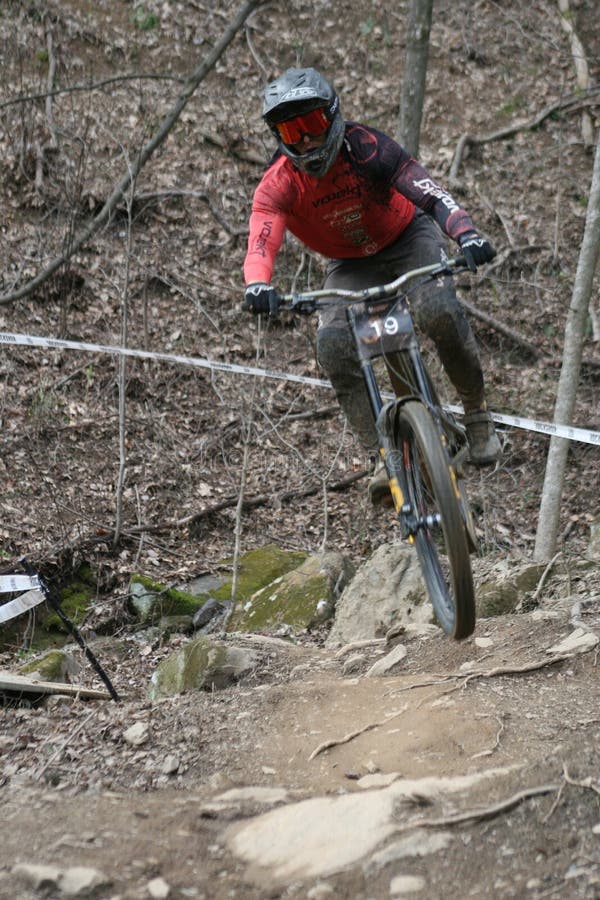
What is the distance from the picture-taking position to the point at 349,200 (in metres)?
4.89

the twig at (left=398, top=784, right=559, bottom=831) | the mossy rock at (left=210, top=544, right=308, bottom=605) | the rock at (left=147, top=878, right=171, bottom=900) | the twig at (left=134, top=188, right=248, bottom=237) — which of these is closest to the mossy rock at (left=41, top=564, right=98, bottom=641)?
the mossy rock at (left=210, top=544, right=308, bottom=605)

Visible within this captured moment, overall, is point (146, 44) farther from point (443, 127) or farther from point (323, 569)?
point (323, 569)

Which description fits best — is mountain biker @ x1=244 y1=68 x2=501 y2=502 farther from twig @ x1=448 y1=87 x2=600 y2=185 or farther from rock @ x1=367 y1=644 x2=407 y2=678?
twig @ x1=448 y1=87 x2=600 y2=185

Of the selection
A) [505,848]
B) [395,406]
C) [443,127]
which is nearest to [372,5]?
[443,127]

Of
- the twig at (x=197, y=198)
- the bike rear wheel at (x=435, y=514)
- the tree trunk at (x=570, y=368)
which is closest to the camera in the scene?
the bike rear wheel at (x=435, y=514)

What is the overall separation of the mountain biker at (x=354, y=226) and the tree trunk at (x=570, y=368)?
2.26 metres

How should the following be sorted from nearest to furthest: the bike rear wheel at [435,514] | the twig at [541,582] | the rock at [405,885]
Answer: the rock at [405,885]
the bike rear wheel at [435,514]
the twig at [541,582]

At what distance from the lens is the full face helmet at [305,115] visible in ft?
14.3

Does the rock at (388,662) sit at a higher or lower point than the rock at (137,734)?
lower

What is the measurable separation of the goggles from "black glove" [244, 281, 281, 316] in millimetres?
835

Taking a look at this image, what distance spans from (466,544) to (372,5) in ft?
44.7

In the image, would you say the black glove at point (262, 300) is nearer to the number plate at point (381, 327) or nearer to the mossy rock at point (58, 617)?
the number plate at point (381, 327)

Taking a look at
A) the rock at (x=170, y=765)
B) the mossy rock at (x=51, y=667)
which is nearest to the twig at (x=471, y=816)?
the rock at (x=170, y=765)

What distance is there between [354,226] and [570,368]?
3014 millimetres
